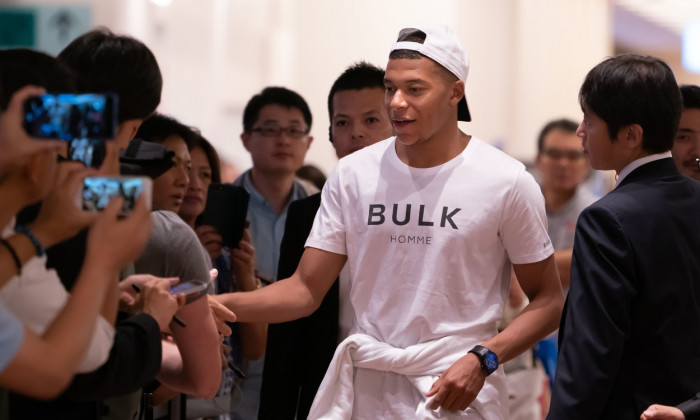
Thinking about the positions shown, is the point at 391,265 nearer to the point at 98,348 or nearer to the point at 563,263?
the point at 98,348

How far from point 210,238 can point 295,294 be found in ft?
2.59

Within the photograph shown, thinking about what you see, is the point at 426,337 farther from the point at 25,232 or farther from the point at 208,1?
the point at 208,1

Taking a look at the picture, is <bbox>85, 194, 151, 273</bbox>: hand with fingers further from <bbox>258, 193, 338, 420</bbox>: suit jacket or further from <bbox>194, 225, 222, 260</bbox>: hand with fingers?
<bbox>194, 225, 222, 260</bbox>: hand with fingers

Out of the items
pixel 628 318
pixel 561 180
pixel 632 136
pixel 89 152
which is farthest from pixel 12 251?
pixel 561 180

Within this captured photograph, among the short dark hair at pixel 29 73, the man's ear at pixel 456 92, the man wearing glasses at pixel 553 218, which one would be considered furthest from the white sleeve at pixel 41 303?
the man wearing glasses at pixel 553 218

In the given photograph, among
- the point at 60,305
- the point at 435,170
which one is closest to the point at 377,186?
the point at 435,170

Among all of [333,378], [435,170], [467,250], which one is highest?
[435,170]

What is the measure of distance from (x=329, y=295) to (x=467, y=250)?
59 centimetres

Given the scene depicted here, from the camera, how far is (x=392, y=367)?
2854 mm

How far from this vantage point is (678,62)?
17875 mm

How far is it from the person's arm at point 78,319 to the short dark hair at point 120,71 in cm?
58

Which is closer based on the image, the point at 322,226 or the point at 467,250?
the point at 467,250

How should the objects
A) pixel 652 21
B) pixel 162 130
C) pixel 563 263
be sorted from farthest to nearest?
pixel 652 21, pixel 563 263, pixel 162 130

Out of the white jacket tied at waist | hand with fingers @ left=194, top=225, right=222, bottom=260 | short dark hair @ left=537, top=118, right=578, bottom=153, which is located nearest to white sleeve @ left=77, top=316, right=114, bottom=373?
the white jacket tied at waist
